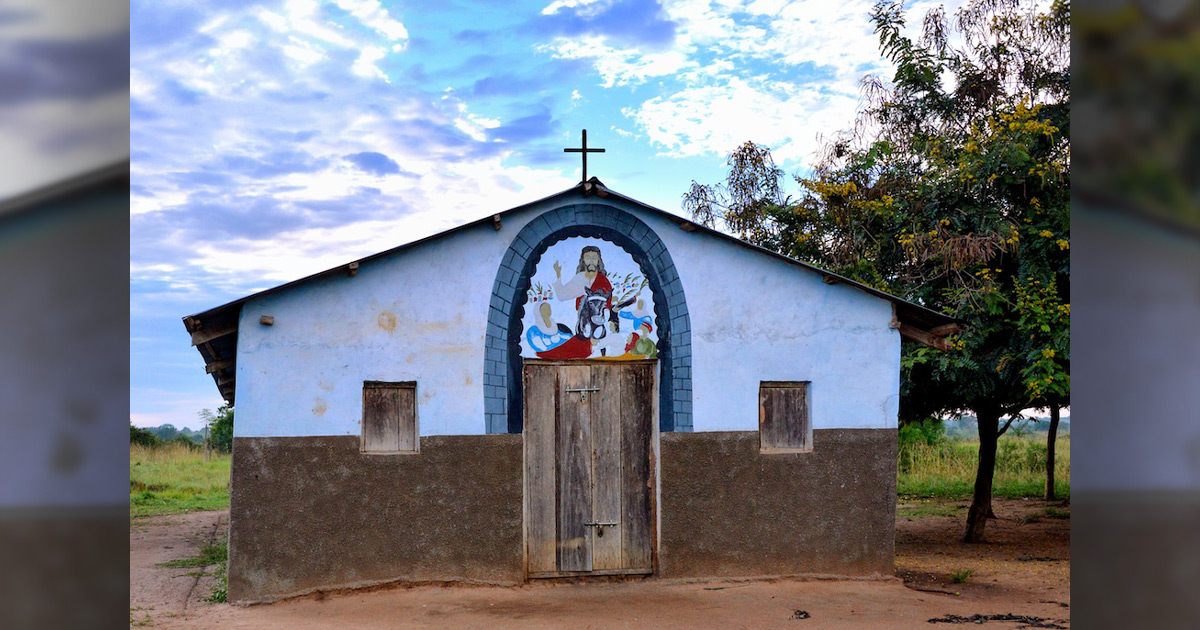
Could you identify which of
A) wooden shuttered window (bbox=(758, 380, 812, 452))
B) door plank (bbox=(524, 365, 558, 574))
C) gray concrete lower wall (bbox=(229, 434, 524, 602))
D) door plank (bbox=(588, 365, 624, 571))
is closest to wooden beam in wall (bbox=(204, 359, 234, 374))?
gray concrete lower wall (bbox=(229, 434, 524, 602))

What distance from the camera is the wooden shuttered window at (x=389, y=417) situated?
923 centimetres

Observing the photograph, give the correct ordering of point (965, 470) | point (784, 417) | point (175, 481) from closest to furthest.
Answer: point (784, 417)
point (175, 481)
point (965, 470)

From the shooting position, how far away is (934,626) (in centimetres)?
825

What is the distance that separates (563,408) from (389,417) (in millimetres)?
1898

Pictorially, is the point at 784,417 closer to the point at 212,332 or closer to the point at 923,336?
the point at 923,336

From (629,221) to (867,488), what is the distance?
13.6ft

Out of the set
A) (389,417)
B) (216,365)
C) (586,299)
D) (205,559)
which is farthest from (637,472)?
(205,559)

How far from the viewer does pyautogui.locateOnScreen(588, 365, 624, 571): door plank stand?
Answer: 979 cm

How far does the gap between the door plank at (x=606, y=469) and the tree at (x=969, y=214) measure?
4690 millimetres

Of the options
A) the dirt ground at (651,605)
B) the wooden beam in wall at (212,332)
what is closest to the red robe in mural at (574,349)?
the dirt ground at (651,605)

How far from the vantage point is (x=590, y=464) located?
32.2 feet

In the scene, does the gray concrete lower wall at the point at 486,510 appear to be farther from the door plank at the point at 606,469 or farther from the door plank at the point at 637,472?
the door plank at the point at 606,469
